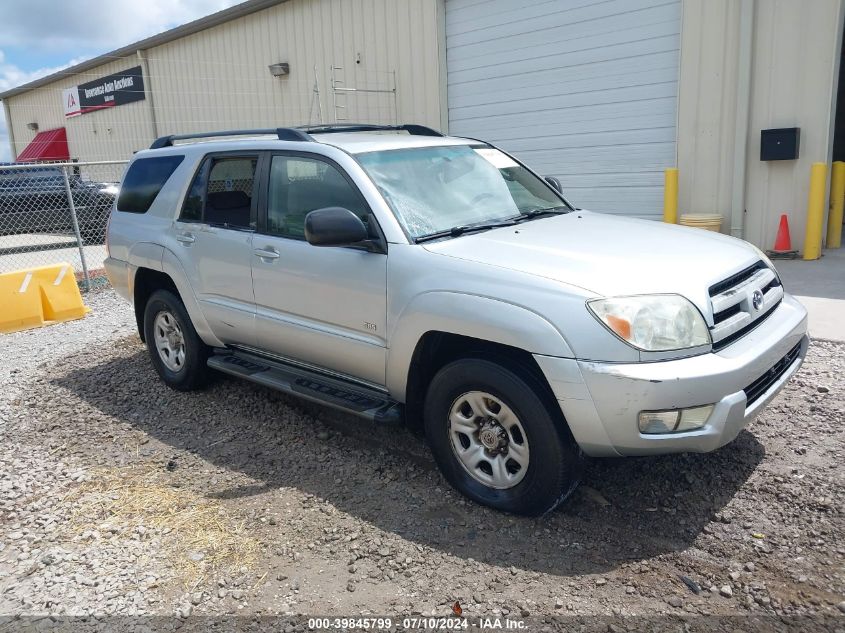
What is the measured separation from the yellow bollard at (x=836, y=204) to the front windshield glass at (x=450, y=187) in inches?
248

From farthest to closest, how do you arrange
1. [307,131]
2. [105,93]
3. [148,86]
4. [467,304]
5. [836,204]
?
[105,93] < [148,86] < [836,204] < [307,131] < [467,304]

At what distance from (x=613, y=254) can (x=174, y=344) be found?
3.55 metres

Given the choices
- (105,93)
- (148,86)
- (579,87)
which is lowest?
(579,87)

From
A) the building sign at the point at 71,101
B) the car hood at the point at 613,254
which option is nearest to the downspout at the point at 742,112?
the car hood at the point at 613,254

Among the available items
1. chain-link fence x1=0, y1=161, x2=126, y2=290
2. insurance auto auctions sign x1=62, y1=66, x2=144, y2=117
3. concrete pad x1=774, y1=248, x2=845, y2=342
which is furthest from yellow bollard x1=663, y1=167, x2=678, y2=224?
insurance auto auctions sign x1=62, y1=66, x2=144, y2=117

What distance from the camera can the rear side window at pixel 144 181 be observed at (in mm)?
5422

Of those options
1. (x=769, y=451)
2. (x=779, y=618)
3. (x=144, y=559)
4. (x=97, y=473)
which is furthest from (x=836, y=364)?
(x=97, y=473)

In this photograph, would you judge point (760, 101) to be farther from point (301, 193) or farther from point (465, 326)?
point (465, 326)

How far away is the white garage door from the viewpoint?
A: 9.73 metres

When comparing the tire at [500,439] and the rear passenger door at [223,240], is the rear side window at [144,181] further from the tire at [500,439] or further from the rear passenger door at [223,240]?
the tire at [500,439]

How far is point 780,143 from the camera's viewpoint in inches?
339

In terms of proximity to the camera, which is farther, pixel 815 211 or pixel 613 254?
pixel 815 211

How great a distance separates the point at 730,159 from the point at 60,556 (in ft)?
28.5

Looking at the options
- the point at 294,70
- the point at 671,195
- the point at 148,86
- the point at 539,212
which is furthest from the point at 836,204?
the point at 148,86
